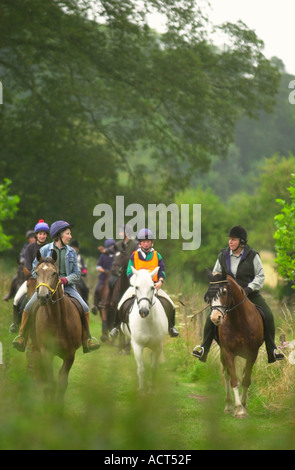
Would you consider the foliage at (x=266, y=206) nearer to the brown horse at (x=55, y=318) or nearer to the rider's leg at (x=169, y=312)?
the rider's leg at (x=169, y=312)

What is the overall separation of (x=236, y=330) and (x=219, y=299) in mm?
753

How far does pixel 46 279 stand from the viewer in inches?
331

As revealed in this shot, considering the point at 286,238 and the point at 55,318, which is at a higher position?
the point at 286,238

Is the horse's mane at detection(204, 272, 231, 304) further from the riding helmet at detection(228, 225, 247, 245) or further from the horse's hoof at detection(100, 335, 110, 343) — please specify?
the horse's hoof at detection(100, 335, 110, 343)

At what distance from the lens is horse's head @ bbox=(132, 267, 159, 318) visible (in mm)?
10422

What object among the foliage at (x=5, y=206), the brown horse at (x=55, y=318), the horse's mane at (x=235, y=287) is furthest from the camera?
the foliage at (x=5, y=206)

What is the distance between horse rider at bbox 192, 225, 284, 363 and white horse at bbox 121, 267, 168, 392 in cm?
90

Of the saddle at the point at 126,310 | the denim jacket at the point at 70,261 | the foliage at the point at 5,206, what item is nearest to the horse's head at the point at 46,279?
the denim jacket at the point at 70,261

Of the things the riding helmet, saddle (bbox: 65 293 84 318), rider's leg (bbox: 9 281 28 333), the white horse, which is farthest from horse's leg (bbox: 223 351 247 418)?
rider's leg (bbox: 9 281 28 333)

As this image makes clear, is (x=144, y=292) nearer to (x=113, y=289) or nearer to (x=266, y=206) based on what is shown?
(x=113, y=289)

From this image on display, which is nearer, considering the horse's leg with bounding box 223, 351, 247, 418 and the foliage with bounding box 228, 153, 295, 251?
the horse's leg with bounding box 223, 351, 247, 418

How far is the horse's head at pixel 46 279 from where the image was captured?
26.9ft

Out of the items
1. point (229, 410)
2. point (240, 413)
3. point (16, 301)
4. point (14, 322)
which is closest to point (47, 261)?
point (240, 413)
